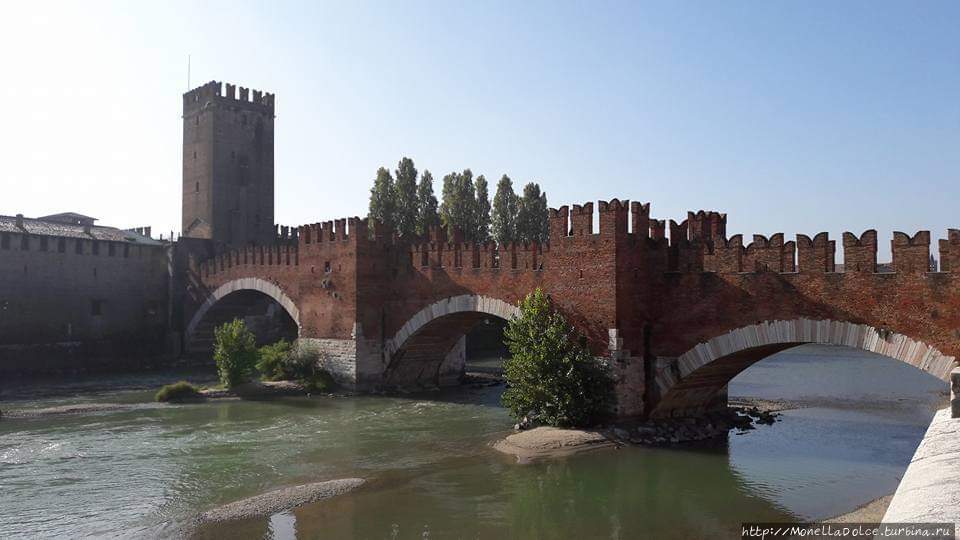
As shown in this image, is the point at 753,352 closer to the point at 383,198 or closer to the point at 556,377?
the point at 556,377

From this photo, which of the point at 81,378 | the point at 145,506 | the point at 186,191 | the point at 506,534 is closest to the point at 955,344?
the point at 506,534

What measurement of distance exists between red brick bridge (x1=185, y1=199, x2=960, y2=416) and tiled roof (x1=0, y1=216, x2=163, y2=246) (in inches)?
688

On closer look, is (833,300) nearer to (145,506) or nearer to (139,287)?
(145,506)

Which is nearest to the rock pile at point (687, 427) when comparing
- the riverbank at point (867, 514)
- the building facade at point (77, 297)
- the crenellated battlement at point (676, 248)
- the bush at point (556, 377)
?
the bush at point (556, 377)

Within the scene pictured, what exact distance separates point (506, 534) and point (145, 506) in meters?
7.08

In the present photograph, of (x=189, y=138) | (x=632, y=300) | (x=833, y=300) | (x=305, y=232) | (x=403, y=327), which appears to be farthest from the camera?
(x=189, y=138)

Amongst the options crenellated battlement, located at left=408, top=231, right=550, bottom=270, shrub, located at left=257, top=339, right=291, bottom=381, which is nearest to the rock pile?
crenellated battlement, located at left=408, top=231, right=550, bottom=270

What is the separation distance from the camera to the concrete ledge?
15.5 feet

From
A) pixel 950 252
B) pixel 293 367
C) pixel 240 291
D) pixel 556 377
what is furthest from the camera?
pixel 240 291

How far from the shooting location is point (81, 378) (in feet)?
116

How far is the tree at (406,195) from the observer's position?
46375mm

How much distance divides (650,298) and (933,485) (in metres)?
14.6

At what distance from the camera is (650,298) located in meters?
19.9

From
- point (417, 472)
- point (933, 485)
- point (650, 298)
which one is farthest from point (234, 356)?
point (933, 485)
